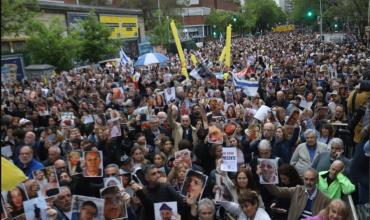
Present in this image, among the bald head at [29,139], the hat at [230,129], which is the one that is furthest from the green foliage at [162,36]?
the bald head at [29,139]

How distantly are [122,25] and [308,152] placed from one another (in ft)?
158

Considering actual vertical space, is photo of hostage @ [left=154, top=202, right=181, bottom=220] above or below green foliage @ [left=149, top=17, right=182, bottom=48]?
below

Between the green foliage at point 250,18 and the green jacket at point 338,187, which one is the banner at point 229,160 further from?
the green foliage at point 250,18

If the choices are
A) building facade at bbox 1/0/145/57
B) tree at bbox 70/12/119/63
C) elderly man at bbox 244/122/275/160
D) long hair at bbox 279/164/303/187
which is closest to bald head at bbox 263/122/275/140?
elderly man at bbox 244/122/275/160

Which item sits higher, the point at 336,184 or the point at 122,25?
the point at 122,25

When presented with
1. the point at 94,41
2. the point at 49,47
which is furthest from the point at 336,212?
the point at 94,41

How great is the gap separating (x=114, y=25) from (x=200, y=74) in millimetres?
35860

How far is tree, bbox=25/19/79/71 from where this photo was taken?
88.2 feet

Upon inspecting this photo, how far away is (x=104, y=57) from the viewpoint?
3519 cm

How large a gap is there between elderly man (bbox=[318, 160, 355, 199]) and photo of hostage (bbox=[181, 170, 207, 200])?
1.33 meters

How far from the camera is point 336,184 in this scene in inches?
219

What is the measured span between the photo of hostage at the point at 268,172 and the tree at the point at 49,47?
73.6 ft

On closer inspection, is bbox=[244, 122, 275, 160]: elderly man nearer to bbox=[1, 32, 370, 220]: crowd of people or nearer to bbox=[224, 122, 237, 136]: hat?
bbox=[1, 32, 370, 220]: crowd of people

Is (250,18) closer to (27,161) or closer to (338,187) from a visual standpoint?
(27,161)
